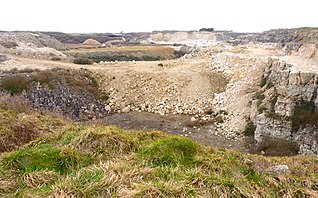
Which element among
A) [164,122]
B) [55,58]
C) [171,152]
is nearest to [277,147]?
[164,122]

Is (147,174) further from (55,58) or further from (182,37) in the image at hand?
(182,37)

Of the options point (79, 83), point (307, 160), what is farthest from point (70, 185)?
point (79, 83)

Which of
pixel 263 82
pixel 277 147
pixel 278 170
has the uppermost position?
pixel 278 170

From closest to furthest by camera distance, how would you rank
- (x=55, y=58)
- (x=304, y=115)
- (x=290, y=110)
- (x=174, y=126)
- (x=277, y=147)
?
(x=277, y=147) → (x=304, y=115) → (x=290, y=110) → (x=174, y=126) → (x=55, y=58)

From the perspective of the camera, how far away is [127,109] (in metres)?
20.0

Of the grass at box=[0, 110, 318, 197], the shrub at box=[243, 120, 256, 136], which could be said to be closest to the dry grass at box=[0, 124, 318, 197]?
the grass at box=[0, 110, 318, 197]

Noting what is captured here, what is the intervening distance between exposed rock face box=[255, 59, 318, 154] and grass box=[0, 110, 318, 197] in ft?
26.4

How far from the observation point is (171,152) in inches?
207

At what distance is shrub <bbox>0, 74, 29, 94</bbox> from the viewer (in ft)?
58.5

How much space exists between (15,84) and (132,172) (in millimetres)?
15468

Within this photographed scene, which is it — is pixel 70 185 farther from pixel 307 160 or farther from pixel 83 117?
pixel 83 117

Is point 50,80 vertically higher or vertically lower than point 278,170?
lower

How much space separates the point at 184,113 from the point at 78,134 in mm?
13997

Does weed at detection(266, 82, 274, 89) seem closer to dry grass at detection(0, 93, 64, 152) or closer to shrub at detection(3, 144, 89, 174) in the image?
dry grass at detection(0, 93, 64, 152)
